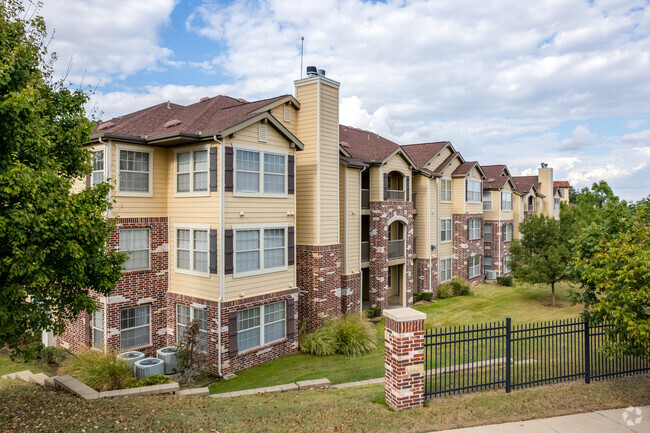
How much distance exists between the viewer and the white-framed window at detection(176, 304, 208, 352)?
605 inches

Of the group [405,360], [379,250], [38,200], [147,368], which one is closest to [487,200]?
[379,250]

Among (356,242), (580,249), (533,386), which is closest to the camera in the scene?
(533,386)

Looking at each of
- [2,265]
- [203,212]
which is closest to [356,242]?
[203,212]

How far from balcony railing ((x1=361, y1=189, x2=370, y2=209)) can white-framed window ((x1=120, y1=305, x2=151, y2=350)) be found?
40.2ft

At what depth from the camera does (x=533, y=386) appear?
1136 cm

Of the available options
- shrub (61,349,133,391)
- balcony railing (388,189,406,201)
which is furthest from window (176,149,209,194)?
balcony railing (388,189,406,201)

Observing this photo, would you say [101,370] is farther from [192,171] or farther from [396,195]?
[396,195]

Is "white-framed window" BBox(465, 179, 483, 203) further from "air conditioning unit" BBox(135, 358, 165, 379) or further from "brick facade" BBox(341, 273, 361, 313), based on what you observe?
"air conditioning unit" BBox(135, 358, 165, 379)

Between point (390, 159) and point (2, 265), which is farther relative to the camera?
point (390, 159)

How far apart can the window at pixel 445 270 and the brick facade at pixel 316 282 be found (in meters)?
13.9

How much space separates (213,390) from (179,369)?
178cm

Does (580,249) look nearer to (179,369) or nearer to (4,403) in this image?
(179,369)

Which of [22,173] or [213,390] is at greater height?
[22,173]

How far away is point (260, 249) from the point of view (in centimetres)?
1634
